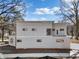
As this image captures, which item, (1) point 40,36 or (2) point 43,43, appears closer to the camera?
(2) point 43,43

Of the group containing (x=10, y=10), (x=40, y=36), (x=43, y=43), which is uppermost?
(x=10, y=10)

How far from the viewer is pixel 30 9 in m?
29.0

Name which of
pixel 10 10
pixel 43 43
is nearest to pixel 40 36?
pixel 43 43

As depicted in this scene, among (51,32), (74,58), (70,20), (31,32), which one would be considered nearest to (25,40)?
(31,32)

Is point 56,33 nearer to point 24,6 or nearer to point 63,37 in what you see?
point 63,37

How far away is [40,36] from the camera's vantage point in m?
26.4

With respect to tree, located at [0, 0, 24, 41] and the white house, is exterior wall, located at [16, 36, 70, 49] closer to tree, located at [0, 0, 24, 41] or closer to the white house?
the white house

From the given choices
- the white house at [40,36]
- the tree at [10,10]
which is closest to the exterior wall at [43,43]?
the white house at [40,36]

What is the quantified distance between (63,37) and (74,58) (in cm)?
951

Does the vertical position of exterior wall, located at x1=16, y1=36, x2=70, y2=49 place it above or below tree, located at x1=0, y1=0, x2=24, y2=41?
below

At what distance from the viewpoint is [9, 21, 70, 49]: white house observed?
25.9 metres

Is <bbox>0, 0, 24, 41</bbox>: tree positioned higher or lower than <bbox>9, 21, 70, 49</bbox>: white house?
higher

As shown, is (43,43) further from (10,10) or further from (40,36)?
(10,10)

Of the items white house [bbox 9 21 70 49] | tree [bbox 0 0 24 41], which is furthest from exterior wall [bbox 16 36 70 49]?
tree [bbox 0 0 24 41]
